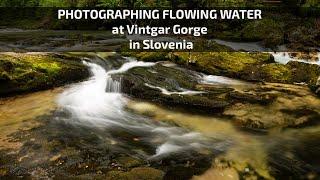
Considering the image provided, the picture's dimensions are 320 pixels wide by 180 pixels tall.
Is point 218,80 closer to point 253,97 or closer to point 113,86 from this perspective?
point 253,97

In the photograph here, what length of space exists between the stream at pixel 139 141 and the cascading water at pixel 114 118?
0.02 metres

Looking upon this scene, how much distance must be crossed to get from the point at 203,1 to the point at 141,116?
1818 cm

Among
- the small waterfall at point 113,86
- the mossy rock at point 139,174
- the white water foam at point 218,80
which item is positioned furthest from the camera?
the white water foam at point 218,80

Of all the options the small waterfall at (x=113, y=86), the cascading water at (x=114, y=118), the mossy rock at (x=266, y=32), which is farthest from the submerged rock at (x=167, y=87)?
the mossy rock at (x=266, y=32)

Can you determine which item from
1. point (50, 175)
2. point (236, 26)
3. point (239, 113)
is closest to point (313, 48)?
point (236, 26)

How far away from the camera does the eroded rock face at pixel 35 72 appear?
1148 centimetres

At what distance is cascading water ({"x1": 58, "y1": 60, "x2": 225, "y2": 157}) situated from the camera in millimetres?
8656

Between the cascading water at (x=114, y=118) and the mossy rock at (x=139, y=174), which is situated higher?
the cascading water at (x=114, y=118)

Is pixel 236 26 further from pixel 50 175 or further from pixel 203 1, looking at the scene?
pixel 50 175

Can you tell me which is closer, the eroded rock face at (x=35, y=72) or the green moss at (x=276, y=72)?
the eroded rock face at (x=35, y=72)

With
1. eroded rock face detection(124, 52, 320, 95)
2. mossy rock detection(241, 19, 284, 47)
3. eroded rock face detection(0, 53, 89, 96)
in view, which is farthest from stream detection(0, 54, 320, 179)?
mossy rock detection(241, 19, 284, 47)

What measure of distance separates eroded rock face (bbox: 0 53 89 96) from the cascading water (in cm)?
56

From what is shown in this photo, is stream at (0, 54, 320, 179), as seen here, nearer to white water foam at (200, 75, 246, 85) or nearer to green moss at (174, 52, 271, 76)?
white water foam at (200, 75, 246, 85)

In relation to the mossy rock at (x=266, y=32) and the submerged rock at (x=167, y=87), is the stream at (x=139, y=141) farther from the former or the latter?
A: the mossy rock at (x=266, y=32)
